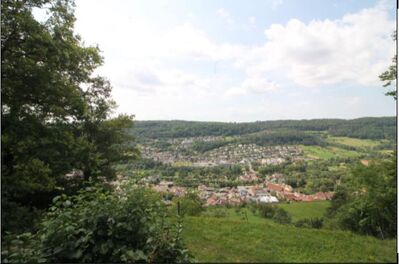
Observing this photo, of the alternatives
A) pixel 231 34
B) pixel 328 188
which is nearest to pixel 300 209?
pixel 328 188

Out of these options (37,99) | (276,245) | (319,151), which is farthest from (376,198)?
(319,151)

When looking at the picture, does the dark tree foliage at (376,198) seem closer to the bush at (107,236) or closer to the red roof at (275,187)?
the bush at (107,236)

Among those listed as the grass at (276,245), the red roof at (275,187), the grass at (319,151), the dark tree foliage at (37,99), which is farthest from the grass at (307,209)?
the dark tree foliage at (37,99)

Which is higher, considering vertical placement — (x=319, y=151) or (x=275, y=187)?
(x=319, y=151)

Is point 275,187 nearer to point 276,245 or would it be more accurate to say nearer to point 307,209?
point 307,209

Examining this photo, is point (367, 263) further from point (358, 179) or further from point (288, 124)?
point (288, 124)

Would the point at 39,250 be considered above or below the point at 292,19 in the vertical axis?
below

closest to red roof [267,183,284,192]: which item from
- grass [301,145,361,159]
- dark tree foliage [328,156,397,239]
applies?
grass [301,145,361,159]
